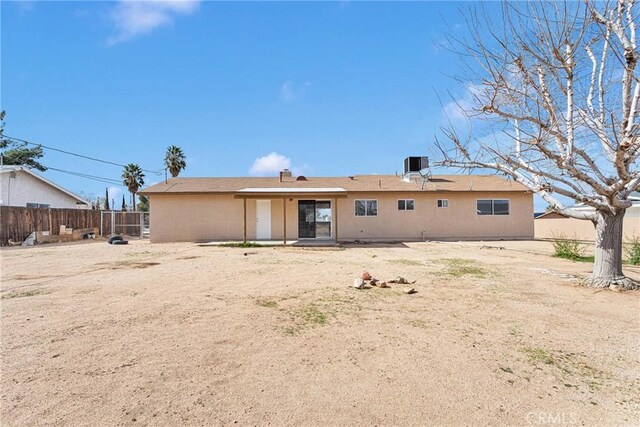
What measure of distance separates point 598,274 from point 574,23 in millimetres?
4744

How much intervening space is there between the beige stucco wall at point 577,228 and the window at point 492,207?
12.3 ft

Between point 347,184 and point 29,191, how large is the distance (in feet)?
68.3

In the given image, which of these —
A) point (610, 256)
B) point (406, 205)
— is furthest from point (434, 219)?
point (610, 256)

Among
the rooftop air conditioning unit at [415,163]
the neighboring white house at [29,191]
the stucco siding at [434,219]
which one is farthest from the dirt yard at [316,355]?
the neighboring white house at [29,191]

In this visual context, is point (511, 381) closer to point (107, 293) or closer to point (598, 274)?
point (598, 274)

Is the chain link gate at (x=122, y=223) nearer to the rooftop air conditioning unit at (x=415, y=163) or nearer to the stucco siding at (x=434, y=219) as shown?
the stucco siding at (x=434, y=219)

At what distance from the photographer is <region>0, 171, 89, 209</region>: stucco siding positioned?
21016mm

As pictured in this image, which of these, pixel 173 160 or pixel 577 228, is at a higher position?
pixel 173 160

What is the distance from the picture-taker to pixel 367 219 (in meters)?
18.7

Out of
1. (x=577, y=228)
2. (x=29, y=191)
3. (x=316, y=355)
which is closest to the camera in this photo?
(x=316, y=355)

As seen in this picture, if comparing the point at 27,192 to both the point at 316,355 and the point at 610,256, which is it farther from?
the point at 610,256

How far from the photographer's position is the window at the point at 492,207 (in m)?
18.9

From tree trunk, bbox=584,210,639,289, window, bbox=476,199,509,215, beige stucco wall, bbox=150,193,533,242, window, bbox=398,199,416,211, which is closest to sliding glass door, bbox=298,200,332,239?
beige stucco wall, bbox=150,193,533,242

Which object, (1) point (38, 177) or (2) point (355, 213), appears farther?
(1) point (38, 177)
